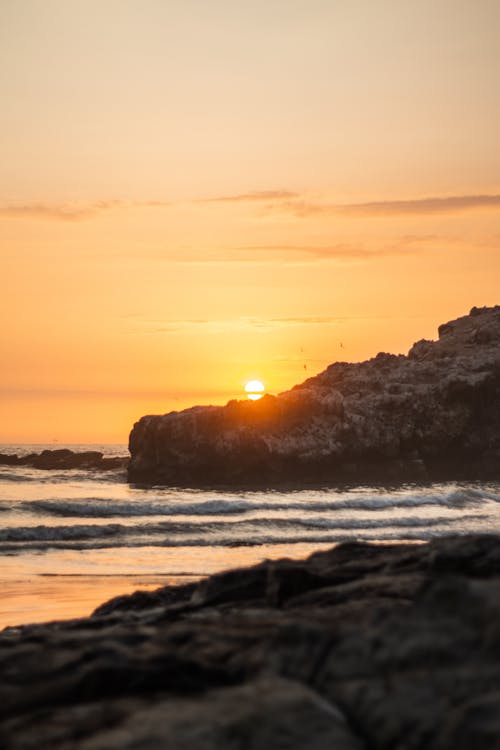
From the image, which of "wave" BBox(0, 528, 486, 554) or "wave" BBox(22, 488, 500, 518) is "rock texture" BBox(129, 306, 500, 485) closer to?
"wave" BBox(22, 488, 500, 518)

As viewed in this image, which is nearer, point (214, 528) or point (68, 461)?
point (214, 528)

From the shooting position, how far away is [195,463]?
5456 cm

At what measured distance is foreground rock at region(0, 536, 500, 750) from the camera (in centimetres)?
423

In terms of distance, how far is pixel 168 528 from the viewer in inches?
1302

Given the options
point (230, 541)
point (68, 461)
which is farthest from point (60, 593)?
point (68, 461)

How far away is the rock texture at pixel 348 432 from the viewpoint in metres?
54.5

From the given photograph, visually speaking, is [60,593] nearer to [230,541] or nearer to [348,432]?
[230,541]

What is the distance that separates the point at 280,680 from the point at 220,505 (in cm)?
A: 3636

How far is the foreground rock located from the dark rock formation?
60528 millimetres

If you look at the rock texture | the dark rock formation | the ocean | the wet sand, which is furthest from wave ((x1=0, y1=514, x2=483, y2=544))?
the dark rock formation

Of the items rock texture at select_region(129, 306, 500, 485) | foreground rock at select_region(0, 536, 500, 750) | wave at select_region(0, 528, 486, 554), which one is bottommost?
wave at select_region(0, 528, 486, 554)

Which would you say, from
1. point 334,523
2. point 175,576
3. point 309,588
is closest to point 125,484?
point 334,523

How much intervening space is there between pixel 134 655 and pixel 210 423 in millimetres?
49301

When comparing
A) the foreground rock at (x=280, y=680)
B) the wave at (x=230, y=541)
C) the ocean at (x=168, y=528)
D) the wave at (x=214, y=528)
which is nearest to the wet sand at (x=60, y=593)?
the ocean at (x=168, y=528)
